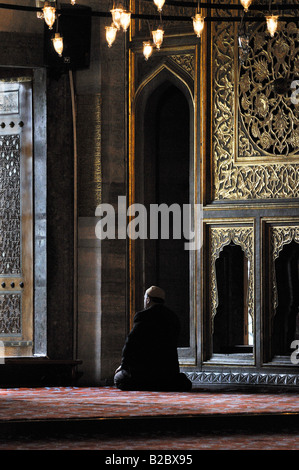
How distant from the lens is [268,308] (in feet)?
27.4

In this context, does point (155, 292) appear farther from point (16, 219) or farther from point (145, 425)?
point (145, 425)

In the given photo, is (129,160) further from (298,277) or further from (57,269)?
(298,277)

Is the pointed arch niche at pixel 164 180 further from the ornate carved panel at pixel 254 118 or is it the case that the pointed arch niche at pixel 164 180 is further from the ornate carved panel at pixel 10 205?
the ornate carved panel at pixel 10 205

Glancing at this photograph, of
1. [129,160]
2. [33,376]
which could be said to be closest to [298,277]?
[129,160]

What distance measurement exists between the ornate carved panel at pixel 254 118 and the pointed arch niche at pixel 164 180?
30 cm

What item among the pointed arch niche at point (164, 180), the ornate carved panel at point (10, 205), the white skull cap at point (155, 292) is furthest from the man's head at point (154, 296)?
the ornate carved panel at point (10, 205)

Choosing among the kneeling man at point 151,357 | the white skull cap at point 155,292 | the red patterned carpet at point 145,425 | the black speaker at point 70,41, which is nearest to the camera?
the red patterned carpet at point 145,425

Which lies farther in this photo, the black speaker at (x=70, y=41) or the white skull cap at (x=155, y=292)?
the black speaker at (x=70, y=41)

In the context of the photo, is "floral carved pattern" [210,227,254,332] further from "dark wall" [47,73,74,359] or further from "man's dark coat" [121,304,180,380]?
"dark wall" [47,73,74,359]

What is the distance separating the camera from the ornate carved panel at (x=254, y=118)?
27.5 ft

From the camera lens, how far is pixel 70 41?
338 inches

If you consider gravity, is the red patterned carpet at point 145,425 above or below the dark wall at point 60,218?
below

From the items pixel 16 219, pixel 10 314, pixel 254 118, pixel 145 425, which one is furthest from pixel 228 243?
pixel 145 425

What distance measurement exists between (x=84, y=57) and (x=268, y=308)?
2.59m
